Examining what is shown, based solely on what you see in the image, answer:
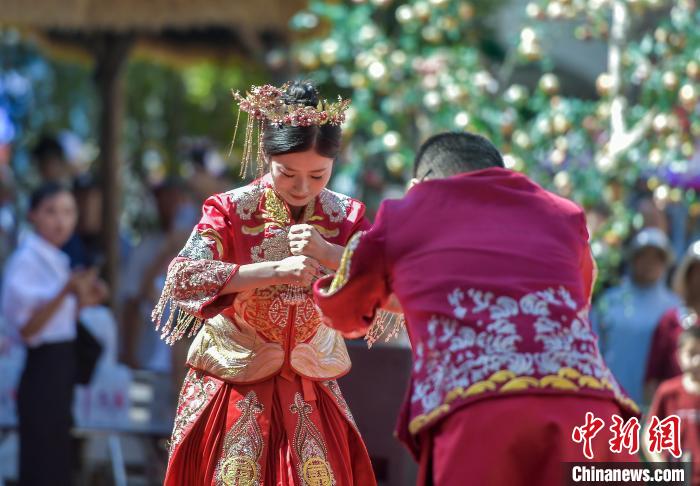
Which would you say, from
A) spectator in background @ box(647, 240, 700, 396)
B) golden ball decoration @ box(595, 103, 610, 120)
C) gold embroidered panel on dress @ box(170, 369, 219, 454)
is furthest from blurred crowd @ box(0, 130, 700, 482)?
gold embroidered panel on dress @ box(170, 369, 219, 454)

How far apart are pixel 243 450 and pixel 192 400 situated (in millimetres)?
262

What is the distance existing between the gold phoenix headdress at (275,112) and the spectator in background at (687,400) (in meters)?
2.31

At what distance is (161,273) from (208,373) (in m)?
4.34

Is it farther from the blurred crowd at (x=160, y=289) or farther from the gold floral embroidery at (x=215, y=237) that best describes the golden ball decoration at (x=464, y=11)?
the gold floral embroidery at (x=215, y=237)

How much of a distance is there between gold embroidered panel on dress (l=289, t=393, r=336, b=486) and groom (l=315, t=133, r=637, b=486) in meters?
0.77

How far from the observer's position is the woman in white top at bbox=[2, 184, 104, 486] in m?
6.81

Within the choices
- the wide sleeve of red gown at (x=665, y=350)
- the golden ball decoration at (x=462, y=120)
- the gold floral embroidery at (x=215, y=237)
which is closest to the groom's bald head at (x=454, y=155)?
the gold floral embroidery at (x=215, y=237)

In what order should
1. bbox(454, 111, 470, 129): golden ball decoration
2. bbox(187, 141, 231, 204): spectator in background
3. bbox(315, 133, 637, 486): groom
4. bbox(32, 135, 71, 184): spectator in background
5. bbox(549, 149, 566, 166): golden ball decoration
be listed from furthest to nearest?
1. bbox(187, 141, 231, 204): spectator in background
2. bbox(32, 135, 71, 184): spectator in background
3. bbox(549, 149, 566, 166): golden ball decoration
4. bbox(454, 111, 470, 129): golden ball decoration
5. bbox(315, 133, 637, 486): groom

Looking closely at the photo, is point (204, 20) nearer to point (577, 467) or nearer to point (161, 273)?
point (161, 273)

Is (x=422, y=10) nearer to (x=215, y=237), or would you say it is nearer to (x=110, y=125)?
(x=215, y=237)

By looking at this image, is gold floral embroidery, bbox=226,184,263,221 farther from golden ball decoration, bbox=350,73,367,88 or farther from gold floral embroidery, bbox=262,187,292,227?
golden ball decoration, bbox=350,73,367,88

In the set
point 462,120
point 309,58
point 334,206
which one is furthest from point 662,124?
point 334,206

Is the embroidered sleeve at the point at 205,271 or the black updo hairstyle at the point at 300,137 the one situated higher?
the black updo hairstyle at the point at 300,137

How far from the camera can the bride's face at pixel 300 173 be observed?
13.5ft
